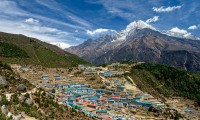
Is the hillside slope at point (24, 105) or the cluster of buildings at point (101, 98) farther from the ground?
the hillside slope at point (24, 105)

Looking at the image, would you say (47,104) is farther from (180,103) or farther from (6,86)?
(180,103)

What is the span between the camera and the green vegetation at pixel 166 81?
152 meters

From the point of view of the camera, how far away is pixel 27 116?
111ft

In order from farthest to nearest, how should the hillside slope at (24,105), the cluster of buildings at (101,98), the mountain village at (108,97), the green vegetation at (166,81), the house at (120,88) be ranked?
the green vegetation at (166,81)
the house at (120,88)
the mountain village at (108,97)
the cluster of buildings at (101,98)
the hillside slope at (24,105)

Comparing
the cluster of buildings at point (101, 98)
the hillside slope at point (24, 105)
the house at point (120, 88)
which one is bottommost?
the cluster of buildings at point (101, 98)

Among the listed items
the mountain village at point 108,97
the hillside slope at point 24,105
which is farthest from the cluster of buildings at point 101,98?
the hillside slope at point 24,105

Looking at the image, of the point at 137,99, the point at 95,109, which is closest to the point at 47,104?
the point at 95,109

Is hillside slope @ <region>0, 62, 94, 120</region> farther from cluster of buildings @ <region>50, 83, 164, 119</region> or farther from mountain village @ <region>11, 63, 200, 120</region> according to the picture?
cluster of buildings @ <region>50, 83, 164, 119</region>

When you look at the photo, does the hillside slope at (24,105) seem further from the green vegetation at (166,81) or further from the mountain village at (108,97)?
the green vegetation at (166,81)

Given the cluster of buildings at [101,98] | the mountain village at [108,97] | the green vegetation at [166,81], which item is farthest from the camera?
the green vegetation at [166,81]

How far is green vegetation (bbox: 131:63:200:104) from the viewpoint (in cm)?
15200

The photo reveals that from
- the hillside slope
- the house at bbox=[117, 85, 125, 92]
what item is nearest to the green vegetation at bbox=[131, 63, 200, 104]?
the house at bbox=[117, 85, 125, 92]

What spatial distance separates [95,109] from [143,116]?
772 inches

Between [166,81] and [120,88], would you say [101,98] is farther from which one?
[166,81]
